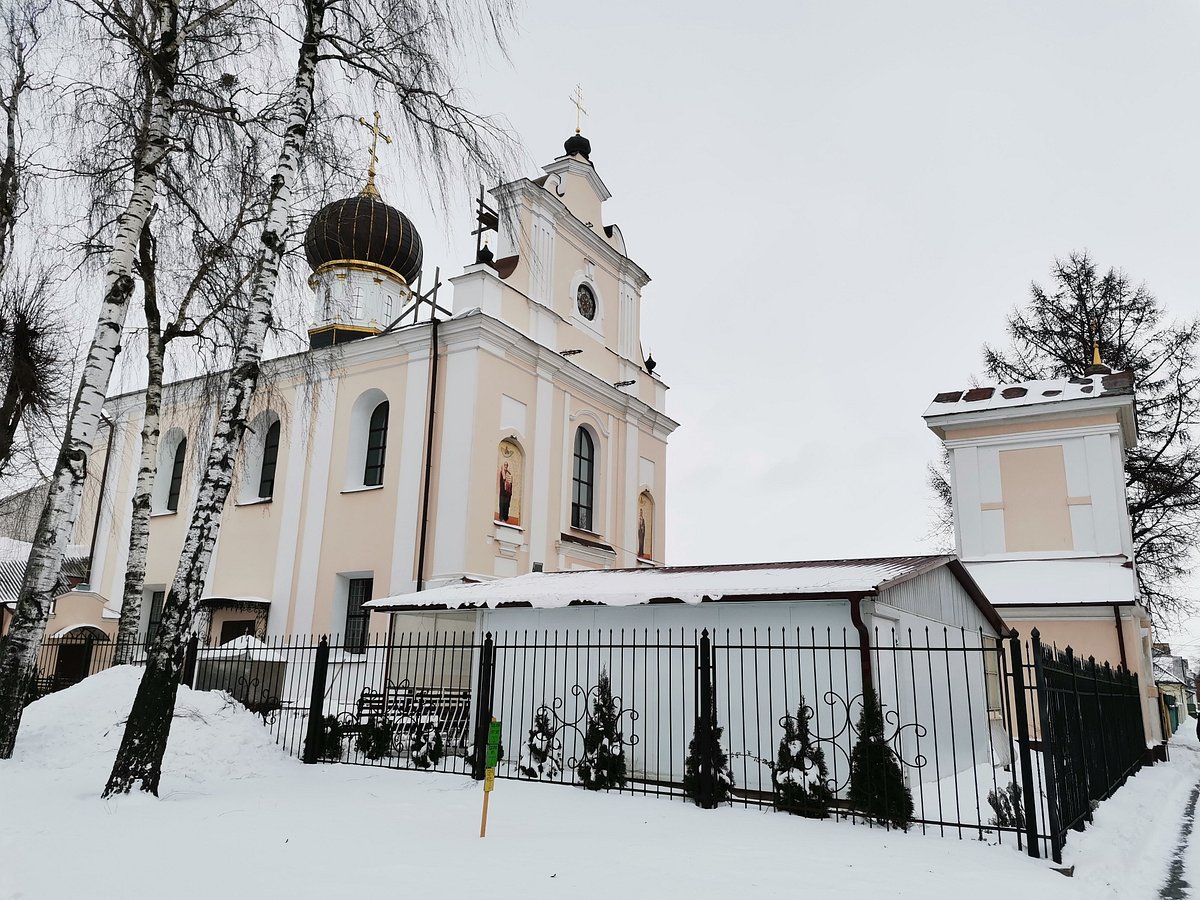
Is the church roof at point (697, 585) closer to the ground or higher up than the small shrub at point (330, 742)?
higher up

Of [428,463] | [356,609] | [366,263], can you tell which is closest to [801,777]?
[428,463]

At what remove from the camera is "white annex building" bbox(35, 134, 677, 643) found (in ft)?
63.9

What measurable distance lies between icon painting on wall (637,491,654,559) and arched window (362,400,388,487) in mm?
7453

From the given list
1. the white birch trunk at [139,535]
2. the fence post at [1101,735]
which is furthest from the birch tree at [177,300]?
the fence post at [1101,735]

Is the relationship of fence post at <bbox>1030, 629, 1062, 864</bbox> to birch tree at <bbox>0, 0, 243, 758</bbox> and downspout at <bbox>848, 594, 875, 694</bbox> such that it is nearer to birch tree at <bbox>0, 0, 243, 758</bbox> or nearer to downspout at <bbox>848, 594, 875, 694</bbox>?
downspout at <bbox>848, 594, 875, 694</bbox>

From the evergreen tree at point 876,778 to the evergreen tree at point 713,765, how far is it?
135 cm

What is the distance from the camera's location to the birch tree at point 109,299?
9562mm

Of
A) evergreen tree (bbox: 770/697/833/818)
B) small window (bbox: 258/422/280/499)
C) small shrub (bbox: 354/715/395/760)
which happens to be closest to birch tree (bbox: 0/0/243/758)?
small shrub (bbox: 354/715/395/760)

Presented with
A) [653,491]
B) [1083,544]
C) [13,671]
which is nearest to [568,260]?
[653,491]

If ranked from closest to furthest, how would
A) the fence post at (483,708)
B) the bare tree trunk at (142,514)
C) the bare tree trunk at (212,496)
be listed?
the bare tree trunk at (212,496) < the fence post at (483,708) < the bare tree trunk at (142,514)

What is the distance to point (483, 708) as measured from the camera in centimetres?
1048

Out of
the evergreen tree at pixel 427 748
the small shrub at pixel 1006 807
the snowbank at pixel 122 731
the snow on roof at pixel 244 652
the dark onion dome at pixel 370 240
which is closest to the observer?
the small shrub at pixel 1006 807

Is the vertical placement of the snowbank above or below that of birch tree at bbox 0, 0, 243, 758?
below

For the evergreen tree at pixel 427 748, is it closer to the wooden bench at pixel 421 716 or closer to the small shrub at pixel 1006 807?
the wooden bench at pixel 421 716
